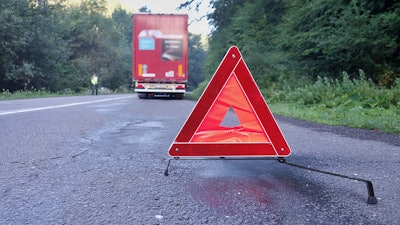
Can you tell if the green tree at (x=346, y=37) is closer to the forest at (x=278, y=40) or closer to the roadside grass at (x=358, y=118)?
the forest at (x=278, y=40)

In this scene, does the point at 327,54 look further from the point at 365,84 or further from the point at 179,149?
the point at 179,149

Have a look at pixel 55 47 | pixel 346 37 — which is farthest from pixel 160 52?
pixel 55 47

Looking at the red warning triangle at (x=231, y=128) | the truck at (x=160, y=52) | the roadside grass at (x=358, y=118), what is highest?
the truck at (x=160, y=52)

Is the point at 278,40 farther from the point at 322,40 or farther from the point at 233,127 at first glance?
the point at 233,127

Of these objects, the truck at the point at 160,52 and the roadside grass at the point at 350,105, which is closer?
the roadside grass at the point at 350,105

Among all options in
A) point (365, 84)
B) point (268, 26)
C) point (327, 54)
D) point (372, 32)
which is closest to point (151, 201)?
point (365, 84)

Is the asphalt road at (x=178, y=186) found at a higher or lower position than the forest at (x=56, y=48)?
lower

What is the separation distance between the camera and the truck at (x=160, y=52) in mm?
18062

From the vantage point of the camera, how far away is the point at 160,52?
1820 centimetres

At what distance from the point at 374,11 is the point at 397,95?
3.93 m

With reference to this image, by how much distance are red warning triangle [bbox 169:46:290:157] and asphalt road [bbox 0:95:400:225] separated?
0.21 meters

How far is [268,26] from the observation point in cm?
2019

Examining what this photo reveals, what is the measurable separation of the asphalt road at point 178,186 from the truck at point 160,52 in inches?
548

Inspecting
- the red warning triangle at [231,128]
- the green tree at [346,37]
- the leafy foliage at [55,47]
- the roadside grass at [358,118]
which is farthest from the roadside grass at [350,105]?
the leafy foliage at [55,47]
